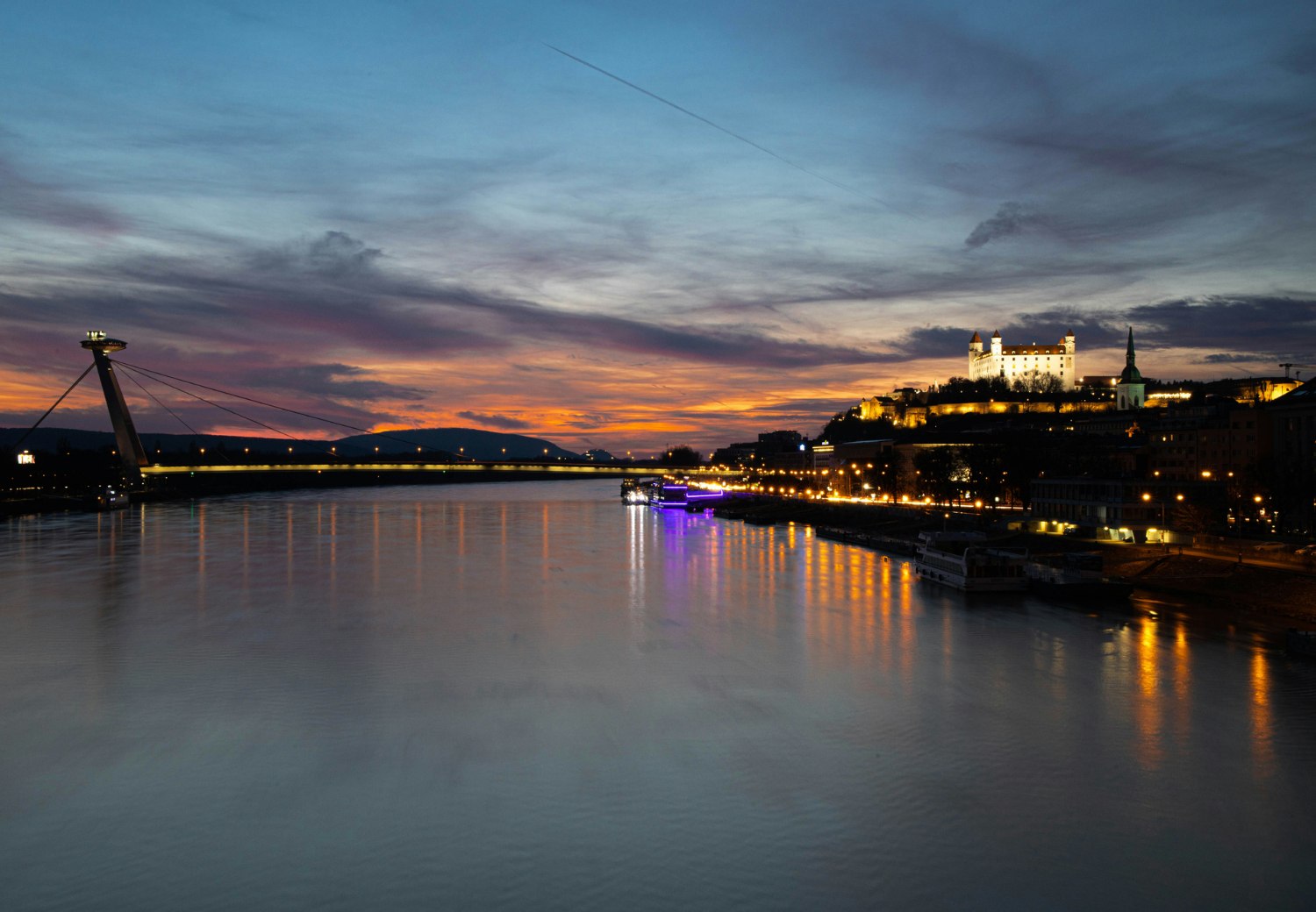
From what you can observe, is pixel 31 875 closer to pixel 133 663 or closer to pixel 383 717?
pixel 383 717

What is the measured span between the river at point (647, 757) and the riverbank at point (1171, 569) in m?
1.92

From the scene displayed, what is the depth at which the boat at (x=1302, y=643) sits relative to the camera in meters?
13.5

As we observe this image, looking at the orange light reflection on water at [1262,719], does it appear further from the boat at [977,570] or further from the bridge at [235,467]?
the bridge at [235,467]

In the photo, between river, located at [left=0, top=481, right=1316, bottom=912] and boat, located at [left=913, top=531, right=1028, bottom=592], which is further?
boat, located at [left=913, top=531, right=1028, bottom=592]

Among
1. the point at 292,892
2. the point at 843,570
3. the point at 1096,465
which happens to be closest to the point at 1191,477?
the point at 1096,465

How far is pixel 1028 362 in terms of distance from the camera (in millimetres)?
100125

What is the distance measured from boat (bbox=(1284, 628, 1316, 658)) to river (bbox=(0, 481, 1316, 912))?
25 centimetres

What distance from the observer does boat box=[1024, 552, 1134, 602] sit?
19.4 meters

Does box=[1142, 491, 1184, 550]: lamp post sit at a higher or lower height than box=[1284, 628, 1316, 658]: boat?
higher

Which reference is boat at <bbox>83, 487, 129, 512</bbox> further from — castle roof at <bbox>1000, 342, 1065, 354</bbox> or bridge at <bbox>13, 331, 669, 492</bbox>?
castle roof at <bbox>1000, 342, 1065, 354</bbox>

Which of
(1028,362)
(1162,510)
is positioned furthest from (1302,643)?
(1028,362)

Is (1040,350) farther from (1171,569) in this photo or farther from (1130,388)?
(1171,569)

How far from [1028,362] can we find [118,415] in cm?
8457

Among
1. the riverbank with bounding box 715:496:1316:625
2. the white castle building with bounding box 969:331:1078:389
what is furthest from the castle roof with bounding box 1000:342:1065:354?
the riverbank with bounding box 715:496:1316:625
